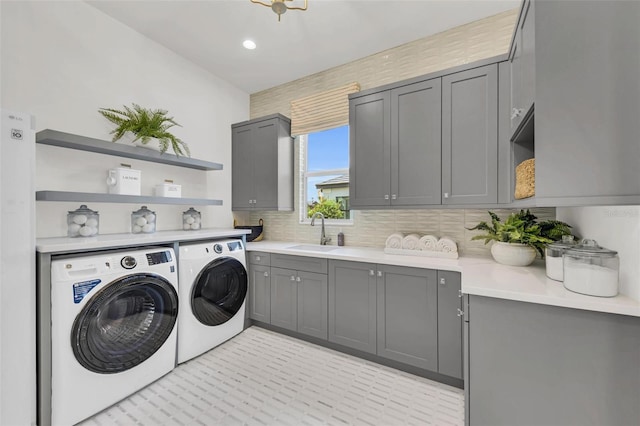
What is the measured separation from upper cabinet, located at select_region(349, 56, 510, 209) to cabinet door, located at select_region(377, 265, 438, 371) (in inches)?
25.9

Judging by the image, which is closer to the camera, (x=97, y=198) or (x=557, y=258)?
(x=557, y=258)

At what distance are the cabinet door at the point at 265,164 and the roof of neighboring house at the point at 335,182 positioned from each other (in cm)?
58

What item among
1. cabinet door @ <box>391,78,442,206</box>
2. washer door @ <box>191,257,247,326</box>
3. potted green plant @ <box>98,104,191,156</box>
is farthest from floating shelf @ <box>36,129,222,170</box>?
cabinet door @ <box>391,78,442,206</box>

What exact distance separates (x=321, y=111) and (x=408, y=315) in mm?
2344

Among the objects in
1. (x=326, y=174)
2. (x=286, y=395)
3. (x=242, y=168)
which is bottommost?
(x=286, y=395)

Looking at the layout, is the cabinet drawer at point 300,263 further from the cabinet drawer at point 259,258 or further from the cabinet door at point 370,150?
the cabinet door at point 370,150

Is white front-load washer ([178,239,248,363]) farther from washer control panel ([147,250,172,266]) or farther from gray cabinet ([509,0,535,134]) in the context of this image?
gray cabinet ([509,0,535,134])

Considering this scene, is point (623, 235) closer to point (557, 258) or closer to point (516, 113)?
point (557, 258)

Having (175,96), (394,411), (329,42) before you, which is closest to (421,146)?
(329,42)

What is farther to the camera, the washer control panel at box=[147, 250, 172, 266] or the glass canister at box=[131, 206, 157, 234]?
the glass canister at box=[131, 206, 157, 234]

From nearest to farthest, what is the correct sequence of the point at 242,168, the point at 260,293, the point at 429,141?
the point at 429,141, the point at 260,293, the point at 242,168

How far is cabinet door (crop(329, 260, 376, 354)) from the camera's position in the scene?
7.29 ft

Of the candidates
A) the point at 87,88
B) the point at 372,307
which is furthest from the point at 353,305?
the point at 87,88

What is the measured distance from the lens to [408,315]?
206 centimetres
